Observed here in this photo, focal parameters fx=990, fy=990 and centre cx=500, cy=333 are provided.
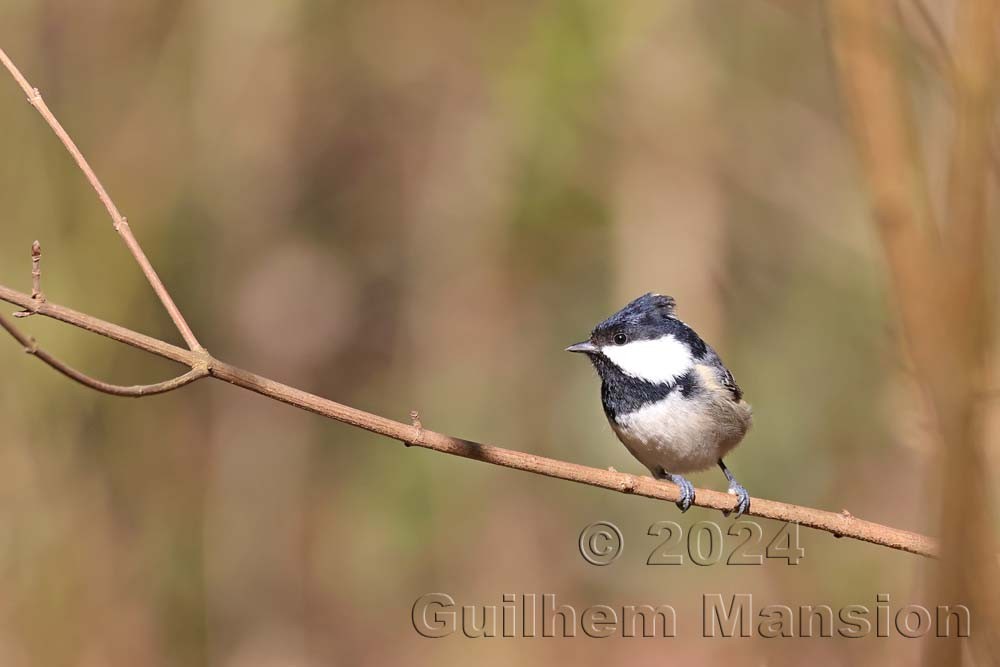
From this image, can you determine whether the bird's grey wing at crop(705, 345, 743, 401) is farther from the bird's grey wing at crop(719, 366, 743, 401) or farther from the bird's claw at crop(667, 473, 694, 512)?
the bird's claw at crop(667, 473, 694, 512)

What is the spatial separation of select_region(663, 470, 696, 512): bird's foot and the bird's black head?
40 centimetres

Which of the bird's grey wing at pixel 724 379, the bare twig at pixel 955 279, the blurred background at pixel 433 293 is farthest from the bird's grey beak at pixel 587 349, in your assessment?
the bare twig at pixel 955 279

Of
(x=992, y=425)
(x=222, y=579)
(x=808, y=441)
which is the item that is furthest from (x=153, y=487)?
(x=992, y=425)

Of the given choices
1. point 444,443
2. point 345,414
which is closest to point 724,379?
point 444,443

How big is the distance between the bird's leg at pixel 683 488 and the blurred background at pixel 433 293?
0.96 m

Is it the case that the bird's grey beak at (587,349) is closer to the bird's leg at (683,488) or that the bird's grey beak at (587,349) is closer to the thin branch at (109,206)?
the bird's leg at (683,488)

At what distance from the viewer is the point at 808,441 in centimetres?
554

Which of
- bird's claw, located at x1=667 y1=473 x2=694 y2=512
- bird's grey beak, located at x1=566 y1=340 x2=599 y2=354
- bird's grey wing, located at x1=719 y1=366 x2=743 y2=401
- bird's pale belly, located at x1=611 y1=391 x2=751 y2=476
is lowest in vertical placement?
bird's claw, located at x1=667 y1=473 x2=694 y2=512

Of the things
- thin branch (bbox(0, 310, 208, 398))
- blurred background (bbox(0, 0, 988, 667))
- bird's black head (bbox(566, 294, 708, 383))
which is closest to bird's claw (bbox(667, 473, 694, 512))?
bird's black head (bbox(566, 294, 708, 383))

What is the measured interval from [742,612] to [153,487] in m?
3.14

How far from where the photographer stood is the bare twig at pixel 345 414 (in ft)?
6.25

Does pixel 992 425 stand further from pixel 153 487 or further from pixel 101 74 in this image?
pixel 101 74

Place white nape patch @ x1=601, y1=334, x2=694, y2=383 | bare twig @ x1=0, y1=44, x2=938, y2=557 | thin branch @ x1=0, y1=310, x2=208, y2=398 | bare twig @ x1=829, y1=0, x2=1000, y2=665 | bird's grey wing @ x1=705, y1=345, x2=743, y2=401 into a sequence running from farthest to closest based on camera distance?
bird's grey wing @ x1=705, y1=345, x2=743, y2=401, white nape patch @ x1=601, y1=334, x2=694, y2=383, bare twig @ x1=0, y1=44, x2=938, y2=557, thin branch @ x1=0, y1=310, x2=208, y2=398, bare twig @ x1=829, y1=0, x2=1000, y2=665

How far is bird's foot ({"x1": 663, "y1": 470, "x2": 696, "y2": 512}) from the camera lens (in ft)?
10.3
